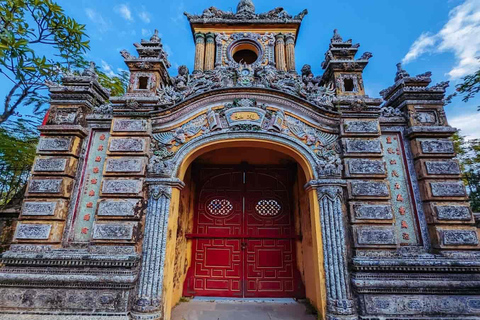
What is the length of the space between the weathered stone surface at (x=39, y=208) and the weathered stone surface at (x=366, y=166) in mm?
6244

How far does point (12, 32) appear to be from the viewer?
17.3ft

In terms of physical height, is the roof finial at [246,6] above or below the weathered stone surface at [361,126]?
above

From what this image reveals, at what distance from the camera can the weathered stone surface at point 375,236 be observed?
4.77 metres

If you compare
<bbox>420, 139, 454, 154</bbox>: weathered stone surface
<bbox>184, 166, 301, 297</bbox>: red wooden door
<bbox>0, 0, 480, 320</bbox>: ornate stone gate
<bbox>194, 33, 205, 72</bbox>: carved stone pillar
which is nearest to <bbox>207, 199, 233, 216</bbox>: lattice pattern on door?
<bbox>184, 166, 301, 297</bbox>: red wooden door

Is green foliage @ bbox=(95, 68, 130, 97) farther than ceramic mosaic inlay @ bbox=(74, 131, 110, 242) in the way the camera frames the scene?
Yes

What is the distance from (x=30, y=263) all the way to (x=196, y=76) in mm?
5207

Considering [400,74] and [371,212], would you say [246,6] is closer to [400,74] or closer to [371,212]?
[400,74]

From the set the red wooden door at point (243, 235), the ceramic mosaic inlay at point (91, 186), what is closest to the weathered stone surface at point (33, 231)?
the ceramic mosaic inlay at point (91, 186)

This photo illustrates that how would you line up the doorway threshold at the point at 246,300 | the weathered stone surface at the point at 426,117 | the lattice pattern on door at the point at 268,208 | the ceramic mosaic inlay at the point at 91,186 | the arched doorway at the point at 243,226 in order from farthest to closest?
the lattice pattern on door at the point at 268,208 < the arched doorway at the point at 243,226 < the doorway threshold at the point at 246,300 < the weathered stone surface at the point at 426,117 < the ceramic mosaic inlay at the point at 91,186

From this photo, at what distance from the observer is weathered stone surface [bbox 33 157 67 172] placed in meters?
5.35

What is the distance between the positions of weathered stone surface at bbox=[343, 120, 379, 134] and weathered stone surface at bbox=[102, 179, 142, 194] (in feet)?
15.4

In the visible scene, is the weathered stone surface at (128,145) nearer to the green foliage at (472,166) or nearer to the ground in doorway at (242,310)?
Result: the ground in doorway at (242,310)

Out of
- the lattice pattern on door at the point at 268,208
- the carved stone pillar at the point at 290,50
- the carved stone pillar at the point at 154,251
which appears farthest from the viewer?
the carved stone pillar at the point at 290,50

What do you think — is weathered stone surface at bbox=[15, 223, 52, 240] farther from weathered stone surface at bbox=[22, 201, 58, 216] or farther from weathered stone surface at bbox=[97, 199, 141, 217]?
weathered stone surface at bbox=[97, 199, 141, 217]
